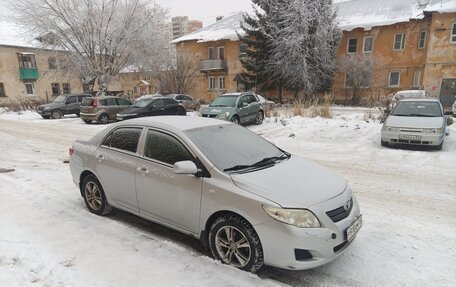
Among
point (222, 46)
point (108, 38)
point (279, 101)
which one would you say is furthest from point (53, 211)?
point (222, 46)

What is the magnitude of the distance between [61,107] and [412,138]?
2136 cm

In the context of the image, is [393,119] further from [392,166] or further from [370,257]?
[370,257]

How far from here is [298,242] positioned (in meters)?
2.93

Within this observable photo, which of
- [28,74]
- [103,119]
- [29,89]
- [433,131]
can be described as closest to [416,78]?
[433,131]

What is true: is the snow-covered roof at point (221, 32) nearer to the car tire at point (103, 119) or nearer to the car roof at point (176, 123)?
the car tire at point (103, 119)

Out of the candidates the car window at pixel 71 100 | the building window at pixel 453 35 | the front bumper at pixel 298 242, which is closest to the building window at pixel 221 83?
the car window at pixel 71 100

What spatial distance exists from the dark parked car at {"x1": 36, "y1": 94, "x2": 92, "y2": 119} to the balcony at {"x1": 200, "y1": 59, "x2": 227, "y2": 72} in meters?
16.3

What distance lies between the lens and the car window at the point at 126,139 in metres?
4.28

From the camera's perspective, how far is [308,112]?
15258 mm

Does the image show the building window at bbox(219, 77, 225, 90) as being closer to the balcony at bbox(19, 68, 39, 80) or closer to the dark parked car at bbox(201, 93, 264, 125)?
the dark parked car at bbox(201, 93, 264, 125)

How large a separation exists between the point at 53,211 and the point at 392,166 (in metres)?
7.49

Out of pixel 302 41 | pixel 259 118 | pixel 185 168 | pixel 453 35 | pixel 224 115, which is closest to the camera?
pixel 185 168

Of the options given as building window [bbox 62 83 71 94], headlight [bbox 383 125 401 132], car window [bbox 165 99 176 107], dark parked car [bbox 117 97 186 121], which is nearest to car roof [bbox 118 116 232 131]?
headlight [bbox 383 125 401 132]

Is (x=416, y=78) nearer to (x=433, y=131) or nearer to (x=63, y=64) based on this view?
(x=433, y=131)
